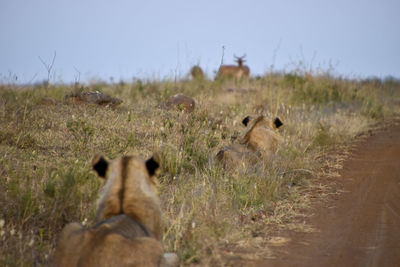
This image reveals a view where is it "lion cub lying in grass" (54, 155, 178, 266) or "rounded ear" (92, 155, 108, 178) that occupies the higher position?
"rounded ear" (92, 155, 108, 178)

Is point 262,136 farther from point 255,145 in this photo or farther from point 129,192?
point 129,192

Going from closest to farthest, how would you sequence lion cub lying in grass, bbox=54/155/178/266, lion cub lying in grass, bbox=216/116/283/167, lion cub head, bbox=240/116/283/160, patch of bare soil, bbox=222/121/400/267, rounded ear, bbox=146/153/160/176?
lion cub lying in grass, bbox=54/155/178/266 < rounded ear, bbox=146/153/160/176 < patch of bare soil, bbox=222/121/400/267 < lion cub lying in grass, bbox=216/116/283/167 < lion cub head, bbox=240/116/283/160

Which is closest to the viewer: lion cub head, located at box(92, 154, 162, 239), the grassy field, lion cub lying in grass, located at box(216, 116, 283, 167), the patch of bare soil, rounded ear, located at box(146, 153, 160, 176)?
lion cub head, located at box(92, 154, 162, 239)

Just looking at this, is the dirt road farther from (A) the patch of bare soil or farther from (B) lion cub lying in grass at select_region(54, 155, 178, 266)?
(B) lion cub lying in grass at select_region(54, 155, 178, 266)

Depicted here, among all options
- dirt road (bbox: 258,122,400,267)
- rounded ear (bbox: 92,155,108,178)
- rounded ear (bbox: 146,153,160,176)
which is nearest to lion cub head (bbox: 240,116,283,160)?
dirt road (bbox: 258,122,400,267)

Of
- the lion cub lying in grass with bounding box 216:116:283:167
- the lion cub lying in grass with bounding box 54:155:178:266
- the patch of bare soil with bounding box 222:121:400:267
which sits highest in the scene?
the lion cub lying in grass with bounding box 216:116:283:167

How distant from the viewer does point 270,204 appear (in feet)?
22.6

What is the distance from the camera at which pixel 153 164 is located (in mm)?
4547

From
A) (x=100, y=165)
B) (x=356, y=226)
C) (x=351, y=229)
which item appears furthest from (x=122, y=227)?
(x=356, y=226)

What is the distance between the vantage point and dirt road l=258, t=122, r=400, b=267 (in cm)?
496

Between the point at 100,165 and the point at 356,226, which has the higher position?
the point at 100,165

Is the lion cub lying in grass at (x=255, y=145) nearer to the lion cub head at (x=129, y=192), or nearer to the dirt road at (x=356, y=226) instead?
the dirt road at (x=356, y=226)

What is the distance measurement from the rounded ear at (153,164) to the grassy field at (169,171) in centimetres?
75

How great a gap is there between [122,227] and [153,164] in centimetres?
82
